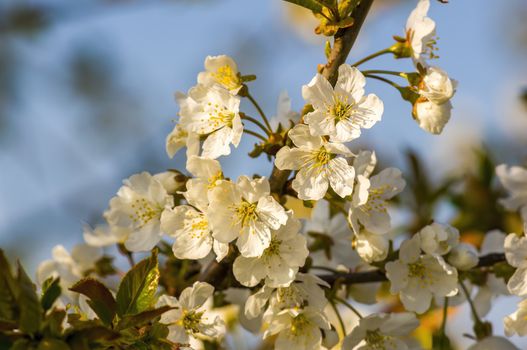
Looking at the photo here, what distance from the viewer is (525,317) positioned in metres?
1.49

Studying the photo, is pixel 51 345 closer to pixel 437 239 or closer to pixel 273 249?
pixel 273 249

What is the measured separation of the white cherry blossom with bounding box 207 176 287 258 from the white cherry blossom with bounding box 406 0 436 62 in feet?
1.50

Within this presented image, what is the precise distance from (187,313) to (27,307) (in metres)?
0.42

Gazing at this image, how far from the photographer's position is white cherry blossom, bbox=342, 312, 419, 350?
1514 mm

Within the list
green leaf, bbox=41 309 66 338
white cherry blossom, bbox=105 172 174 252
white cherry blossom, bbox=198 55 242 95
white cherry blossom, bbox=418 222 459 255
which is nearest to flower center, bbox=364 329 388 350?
white cherry blossom, bbox=418 222 459 255

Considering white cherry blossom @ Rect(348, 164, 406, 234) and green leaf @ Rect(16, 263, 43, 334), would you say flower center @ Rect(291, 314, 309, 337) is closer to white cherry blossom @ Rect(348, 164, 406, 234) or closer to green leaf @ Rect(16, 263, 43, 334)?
white cherry blossom @ Rect(348, 164, 406, 234)

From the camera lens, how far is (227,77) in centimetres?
152

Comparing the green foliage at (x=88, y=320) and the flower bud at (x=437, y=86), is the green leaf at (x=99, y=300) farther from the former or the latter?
the flower bud at (x=437, y=86)

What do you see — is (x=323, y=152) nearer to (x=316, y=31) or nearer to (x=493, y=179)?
(x=316, y=31)

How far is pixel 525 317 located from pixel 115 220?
0.98m

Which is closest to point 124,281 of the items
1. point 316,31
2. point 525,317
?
point 316,31

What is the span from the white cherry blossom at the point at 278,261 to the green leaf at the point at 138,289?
0.17 m

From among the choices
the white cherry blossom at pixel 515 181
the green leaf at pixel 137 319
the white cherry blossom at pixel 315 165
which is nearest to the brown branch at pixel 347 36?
the white cherry blossom at pixel 315 165

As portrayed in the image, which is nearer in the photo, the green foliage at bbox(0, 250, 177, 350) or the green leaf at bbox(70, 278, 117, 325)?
the green foliage at bbox(0, 250, 177, 350)
